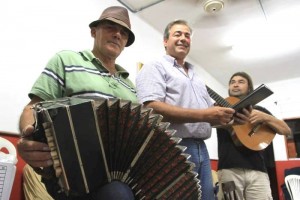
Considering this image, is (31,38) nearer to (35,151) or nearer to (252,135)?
(35,151)

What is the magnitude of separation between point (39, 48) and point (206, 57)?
8.56ft

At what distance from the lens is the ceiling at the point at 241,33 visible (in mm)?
2846

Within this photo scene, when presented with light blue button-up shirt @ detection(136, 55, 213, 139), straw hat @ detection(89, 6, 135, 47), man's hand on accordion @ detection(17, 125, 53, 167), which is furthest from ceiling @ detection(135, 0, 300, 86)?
man's hand on accordion @ detection(17, 125, 53, 167)

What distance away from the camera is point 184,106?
4.45ft

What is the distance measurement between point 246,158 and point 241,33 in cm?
185

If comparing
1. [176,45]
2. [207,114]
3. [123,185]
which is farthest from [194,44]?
[123,185]

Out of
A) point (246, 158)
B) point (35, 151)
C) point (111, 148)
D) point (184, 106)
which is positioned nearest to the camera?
point (35, 151)

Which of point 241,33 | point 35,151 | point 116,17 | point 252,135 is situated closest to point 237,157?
point 252,135

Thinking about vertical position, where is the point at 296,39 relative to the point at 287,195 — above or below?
above

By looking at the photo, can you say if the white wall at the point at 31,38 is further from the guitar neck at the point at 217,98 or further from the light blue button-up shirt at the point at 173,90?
the guitar neck at the point at 217,98

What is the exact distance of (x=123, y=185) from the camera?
2.43ft

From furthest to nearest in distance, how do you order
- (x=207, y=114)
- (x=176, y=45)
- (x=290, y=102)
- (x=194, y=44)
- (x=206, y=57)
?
(x=290, y=102)
(x=206, y=57)
(x=194, y=44)
(x=176, y=45)
(x=207, y=114)

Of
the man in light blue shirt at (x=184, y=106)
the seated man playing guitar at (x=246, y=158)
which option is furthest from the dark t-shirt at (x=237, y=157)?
the man in light blue shirt at (x=184, y=106)

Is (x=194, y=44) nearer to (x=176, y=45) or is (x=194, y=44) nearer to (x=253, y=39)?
(x=253, y=39)
